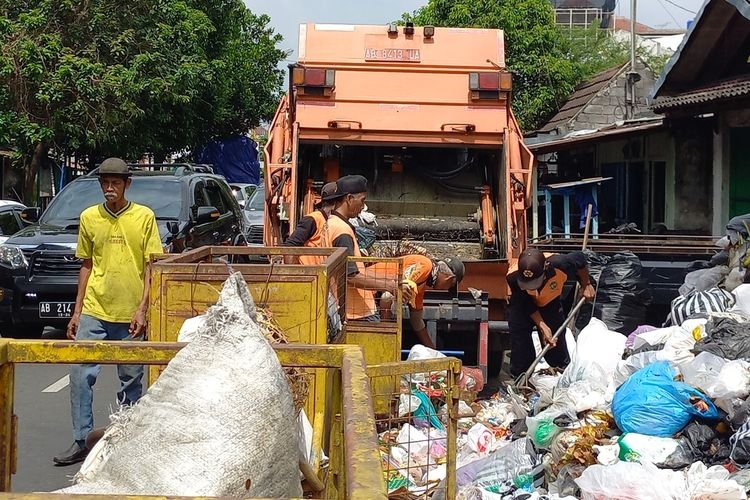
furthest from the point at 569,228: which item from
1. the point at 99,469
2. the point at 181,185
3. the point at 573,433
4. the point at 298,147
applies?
the point at 99,469

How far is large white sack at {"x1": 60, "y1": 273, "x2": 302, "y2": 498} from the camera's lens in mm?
1805

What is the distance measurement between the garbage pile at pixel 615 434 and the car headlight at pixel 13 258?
184 inches

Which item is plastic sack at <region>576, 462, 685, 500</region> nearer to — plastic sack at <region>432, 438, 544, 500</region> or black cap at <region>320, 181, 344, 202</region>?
plastic sack at <region>432, 438, 544, 500</region>

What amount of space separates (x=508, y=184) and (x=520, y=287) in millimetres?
1216

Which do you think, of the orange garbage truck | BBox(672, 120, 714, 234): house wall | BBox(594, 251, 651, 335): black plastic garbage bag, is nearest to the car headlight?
the orange garbage truck

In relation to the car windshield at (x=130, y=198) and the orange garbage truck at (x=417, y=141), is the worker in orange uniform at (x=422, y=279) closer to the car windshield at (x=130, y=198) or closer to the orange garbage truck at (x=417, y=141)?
the orange garbage truck at (x=417, y=141)

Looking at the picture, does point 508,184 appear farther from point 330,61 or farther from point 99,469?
point 99,469

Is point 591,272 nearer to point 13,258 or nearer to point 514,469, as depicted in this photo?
point 514,469

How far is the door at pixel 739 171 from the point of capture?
12875mm

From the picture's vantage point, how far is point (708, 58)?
1312 cm

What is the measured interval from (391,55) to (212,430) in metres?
6.36

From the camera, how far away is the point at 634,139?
17.1 m

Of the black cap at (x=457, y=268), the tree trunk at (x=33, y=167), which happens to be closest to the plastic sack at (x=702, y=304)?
the black cap at (x=457, y=268)

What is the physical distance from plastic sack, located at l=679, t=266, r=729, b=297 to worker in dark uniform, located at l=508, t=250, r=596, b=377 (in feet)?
3.17
